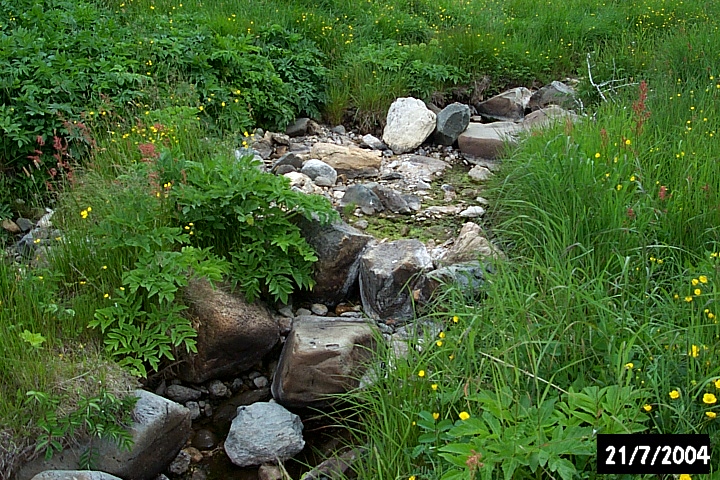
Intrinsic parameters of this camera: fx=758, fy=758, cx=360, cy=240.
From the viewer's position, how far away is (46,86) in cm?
579

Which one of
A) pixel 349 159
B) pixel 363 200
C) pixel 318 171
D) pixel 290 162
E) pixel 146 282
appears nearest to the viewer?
pixel 146 282

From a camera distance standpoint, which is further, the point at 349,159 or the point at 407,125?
the point at 407,125

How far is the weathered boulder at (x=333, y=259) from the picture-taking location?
15.7 ft

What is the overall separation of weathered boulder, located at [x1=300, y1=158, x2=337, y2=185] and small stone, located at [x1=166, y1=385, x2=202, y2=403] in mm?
2338

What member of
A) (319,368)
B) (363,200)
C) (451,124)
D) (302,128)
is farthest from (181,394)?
(451,124)

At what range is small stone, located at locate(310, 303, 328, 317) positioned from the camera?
4805 mm

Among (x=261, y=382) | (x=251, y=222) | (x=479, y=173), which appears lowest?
(x=261, y=382)

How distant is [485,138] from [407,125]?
0.73 m

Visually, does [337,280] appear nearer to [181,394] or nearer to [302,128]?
[181,394]

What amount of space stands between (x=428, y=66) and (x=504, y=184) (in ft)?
10.2

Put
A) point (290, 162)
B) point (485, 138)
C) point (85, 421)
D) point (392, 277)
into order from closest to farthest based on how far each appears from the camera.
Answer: point (85, 421) → point (392, 277) → point (290, 162) → point (485, 138)

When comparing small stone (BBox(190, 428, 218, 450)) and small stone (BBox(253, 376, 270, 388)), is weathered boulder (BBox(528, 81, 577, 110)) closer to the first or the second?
small stone (BBox(253, 376, 270, 388))

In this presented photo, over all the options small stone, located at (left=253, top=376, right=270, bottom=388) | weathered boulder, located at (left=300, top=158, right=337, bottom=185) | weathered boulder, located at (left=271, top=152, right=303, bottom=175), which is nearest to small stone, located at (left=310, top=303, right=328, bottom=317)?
small stone, located at (left=253, top=376, right=270, bottom=388)

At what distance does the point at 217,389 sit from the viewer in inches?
170
